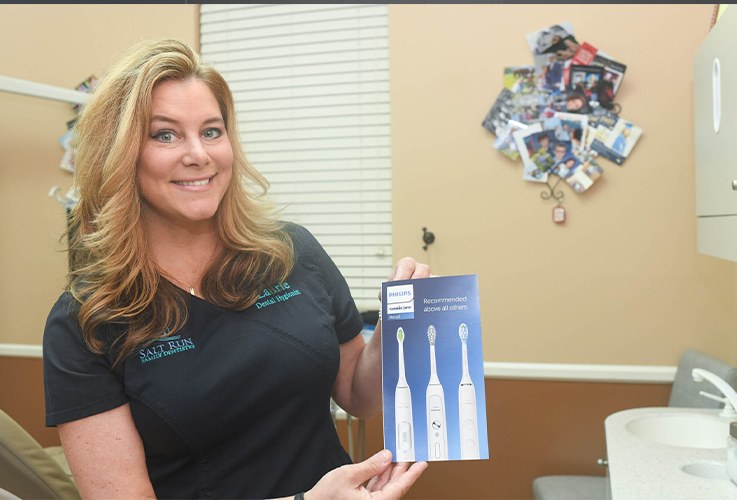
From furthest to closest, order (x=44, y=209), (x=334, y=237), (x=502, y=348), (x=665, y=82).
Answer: (x=44, y=209)
(x=334, y=237)
(x=502, y=348)
(x=665, y=82)

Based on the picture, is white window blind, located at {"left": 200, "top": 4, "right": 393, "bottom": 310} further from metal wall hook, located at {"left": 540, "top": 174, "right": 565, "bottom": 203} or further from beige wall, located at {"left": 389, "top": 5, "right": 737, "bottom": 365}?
metal wall hook, located at {"left": 540, "top": 174, "right": 565, "bottom": 203}

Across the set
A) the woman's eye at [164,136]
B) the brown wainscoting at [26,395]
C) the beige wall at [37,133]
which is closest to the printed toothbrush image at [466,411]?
the woman's eye at [164,136]

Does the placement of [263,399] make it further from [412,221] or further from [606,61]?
[606,61]

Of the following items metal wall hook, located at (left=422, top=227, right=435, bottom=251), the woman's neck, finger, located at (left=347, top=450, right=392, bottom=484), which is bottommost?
finger, located at (left=347, top=450, right=392, bottom=484)

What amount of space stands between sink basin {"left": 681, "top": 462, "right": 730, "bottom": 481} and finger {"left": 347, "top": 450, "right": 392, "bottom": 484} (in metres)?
1.03

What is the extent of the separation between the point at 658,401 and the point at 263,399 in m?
1.99

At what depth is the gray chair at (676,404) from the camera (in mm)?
2359

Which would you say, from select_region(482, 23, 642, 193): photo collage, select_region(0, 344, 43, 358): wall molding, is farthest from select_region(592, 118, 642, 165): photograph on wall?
select_region(0, 344, 43, 358): wall molding

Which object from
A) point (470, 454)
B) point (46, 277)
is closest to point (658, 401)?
point (470, 454)

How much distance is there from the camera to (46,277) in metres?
3.58

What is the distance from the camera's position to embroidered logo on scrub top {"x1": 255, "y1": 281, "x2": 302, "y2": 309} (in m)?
1.36

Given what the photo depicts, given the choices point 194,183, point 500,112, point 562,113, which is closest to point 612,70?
point 562,113

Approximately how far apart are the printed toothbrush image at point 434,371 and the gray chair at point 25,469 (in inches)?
33.0

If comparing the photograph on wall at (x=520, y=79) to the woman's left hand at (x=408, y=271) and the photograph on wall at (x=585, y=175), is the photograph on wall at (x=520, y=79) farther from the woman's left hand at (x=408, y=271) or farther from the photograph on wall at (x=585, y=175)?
the woman's left hand at (x=408, y=271)
